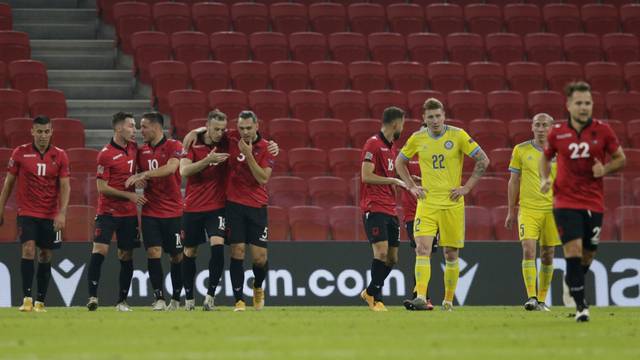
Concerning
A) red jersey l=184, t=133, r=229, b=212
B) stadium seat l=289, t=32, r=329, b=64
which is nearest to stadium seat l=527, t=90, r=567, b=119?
stadium seat l=289, t=32, r=329, b=64

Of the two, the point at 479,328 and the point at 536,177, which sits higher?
the point at 536,177

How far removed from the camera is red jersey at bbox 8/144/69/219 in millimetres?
13047

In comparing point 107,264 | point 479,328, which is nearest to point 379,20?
point 107,264

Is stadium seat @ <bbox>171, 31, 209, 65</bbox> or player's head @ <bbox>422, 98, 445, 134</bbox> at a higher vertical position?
stadium seat @ <bbox>171, 31, 209, 65</bbox>

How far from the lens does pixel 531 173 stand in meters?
13.6

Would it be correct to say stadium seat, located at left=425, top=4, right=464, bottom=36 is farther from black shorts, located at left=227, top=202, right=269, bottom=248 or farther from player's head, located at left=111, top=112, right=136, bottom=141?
black shorts, located at left=227, top=202, right=269, bottom=248

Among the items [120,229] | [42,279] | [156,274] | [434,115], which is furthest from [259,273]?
[434,115]

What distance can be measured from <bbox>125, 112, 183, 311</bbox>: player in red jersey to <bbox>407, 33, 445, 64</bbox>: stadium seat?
10.3 m

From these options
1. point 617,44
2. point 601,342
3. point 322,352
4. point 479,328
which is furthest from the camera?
point 617,44

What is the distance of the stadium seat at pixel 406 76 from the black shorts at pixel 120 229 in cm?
932

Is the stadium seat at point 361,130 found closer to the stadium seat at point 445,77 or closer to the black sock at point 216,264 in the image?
the stadium seat at point 445,77

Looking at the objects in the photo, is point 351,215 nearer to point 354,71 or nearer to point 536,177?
point 536,177

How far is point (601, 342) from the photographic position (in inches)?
332

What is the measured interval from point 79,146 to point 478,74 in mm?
7782
